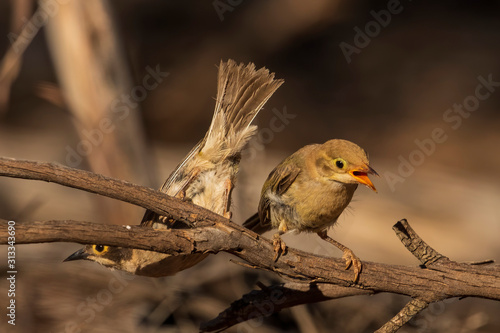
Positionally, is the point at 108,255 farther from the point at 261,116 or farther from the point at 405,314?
the point at 261,116

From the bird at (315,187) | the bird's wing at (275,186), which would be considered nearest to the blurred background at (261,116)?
the bird's wing at (275,186)

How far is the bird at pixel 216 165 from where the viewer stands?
3.73 m

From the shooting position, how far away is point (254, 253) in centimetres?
297

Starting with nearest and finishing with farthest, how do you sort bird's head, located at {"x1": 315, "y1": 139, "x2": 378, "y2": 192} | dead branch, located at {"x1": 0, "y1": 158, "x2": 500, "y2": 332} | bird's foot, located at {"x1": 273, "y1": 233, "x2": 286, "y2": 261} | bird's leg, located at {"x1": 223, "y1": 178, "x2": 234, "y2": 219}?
dead branch, located at {"x1": 0, "y1": 158, "x2": 500, "y2": 332}, bird's foot, located at {"x1": 273, "y1": 233, "x2": 286, "y2": 261}, bird's head, located at {"x1": 315, "y1": 139, "x2": 378, "y2": 192}, bird's leg, located at {"x1": 223, "y1": 178, "x2": 234, "y2": 219}

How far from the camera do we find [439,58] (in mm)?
9828

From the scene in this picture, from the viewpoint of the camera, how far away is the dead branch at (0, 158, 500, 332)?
251 cm

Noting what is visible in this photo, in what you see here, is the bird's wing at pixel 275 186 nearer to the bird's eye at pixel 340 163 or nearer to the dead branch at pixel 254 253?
the bird's eye at pixel 340 163

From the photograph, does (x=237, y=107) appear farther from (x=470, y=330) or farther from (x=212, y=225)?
(x=470, y=330)

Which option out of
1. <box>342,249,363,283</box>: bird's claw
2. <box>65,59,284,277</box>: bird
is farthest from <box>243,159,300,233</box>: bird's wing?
<box>342,249,363,283</box>: bird's claw

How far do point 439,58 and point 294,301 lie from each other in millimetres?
7287

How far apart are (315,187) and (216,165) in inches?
24.7

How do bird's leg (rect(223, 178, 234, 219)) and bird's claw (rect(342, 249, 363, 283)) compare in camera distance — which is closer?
bird's claw (rect(342, 249, 363, 283))

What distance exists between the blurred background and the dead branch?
239cm

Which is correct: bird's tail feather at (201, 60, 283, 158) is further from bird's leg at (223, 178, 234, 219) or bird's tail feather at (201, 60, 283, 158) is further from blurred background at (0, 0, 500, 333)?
blurred background at (0, 0, 500, 333)
